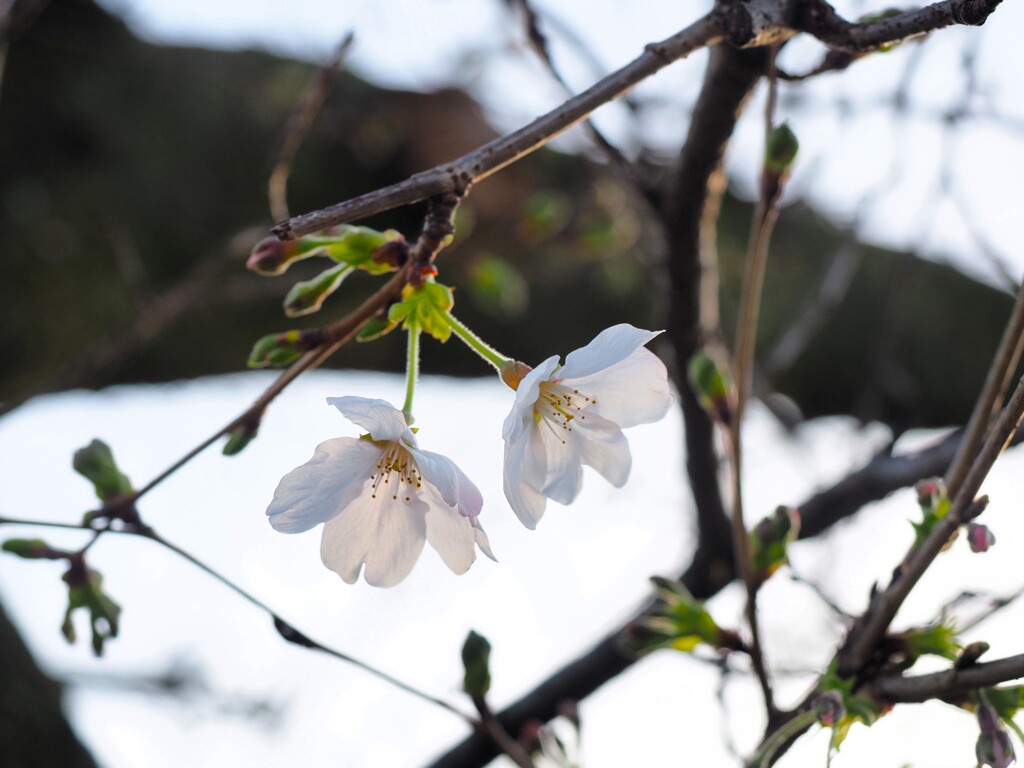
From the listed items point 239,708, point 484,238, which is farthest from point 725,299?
point 239,708

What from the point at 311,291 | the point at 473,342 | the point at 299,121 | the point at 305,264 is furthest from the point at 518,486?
the point at 305,264

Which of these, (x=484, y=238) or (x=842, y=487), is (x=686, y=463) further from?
(x=484, y=238)

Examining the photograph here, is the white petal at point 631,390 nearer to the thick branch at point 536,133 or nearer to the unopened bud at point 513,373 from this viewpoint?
the unopened bud at point 513,373

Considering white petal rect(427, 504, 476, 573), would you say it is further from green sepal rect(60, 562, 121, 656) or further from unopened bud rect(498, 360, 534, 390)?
green sepal rect(60, 562, 121, 656)

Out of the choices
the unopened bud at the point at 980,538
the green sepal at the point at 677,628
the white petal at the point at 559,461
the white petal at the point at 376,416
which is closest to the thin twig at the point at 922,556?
the unopened bud at the point at 980,538

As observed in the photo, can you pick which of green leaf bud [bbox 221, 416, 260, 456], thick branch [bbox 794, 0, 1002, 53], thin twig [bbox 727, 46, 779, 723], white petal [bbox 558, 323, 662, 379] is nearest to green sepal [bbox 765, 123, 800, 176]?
thin twig [bbox 727, 46, 779, 723]
